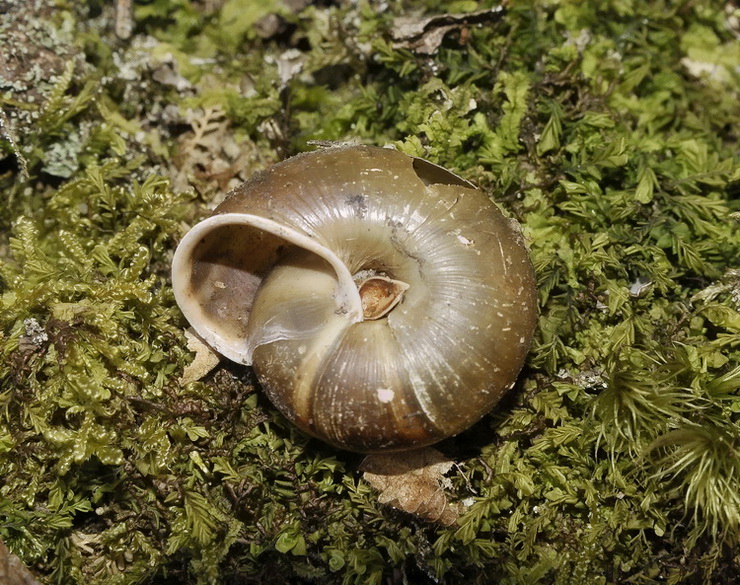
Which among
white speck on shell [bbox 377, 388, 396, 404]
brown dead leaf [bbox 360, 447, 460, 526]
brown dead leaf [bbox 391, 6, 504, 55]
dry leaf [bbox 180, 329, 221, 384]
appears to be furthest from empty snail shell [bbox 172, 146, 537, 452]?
brown dead leaf [bbox 391, 6, 504, 55]

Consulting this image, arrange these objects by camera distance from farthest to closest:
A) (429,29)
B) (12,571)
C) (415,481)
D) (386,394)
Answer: (429,29)
(415,481)
(12,571)
(386,394)

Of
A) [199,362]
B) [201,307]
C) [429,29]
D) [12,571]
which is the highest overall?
[429,29]

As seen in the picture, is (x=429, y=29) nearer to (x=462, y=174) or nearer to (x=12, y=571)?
(x=462, y=174)

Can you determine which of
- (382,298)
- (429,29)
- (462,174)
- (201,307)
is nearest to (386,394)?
(382,298)

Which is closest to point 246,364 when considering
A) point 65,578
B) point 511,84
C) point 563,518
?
point 65,578

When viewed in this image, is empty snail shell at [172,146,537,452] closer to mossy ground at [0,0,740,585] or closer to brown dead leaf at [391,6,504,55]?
mossy ground at [0,0,740,585]

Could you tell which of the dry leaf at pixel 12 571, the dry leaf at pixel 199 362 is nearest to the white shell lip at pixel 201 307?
the dry leaf at pixel 199 362

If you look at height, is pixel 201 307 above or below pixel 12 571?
above
